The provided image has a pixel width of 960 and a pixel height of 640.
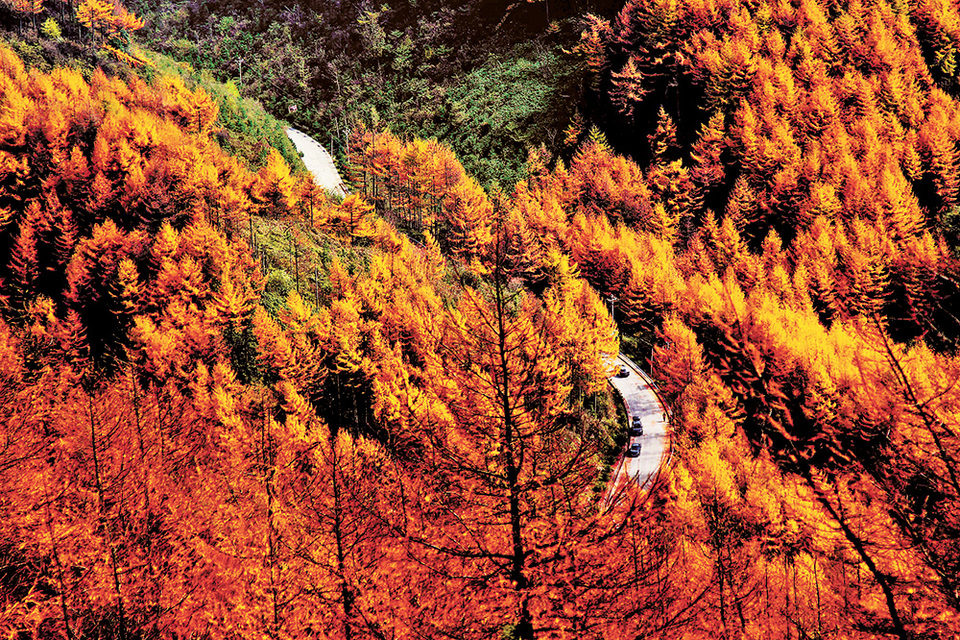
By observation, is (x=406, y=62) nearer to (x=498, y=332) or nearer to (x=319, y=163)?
(x=319, y=163)

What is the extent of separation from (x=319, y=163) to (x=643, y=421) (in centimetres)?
7921

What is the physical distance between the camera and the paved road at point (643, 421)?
37.4 m

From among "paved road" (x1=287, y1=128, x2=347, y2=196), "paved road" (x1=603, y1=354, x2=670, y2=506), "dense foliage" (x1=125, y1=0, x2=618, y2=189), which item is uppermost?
"dense foliage" (x1=125, y1=0, x2=618, y2=189)

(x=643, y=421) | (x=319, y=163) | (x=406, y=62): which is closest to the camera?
(x=643, y=421)

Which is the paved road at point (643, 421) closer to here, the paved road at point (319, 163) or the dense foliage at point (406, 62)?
the dense foliage at point (406, 62)

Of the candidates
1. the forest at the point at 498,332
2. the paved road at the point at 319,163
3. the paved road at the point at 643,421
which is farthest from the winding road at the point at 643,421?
the paved road at the point at 319,163

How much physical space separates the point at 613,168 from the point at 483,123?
33.9 metres

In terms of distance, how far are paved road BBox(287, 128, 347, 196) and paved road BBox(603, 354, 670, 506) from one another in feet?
182

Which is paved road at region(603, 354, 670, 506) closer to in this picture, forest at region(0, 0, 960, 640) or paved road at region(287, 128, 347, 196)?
forest at region(0, 0, 960, 640)

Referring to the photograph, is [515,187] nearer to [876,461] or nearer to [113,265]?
[113,265]

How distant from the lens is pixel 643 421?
43938mm

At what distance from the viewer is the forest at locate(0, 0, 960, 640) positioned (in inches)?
332

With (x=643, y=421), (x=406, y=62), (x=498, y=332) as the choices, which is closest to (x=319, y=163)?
(x=406, y=62)

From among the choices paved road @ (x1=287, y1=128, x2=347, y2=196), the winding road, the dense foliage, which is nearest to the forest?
the dense foliage
